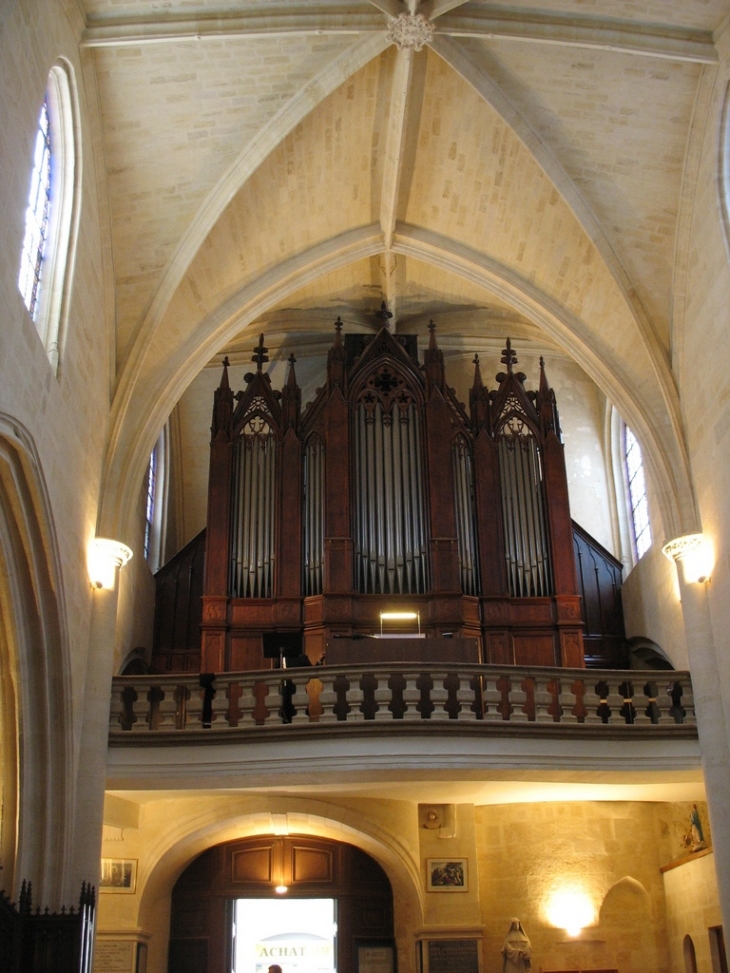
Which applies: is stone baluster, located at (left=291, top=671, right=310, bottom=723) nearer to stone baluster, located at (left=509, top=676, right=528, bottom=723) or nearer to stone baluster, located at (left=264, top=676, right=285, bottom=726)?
stone baluster, located at (left=264, top=676, right=285, bottom=726)

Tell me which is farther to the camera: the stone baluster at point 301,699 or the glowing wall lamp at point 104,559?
the glowing wall lamp at point 104,559

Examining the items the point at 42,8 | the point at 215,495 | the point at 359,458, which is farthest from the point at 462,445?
the point at 42,8

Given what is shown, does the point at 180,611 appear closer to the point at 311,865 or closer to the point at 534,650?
the point at 311,865

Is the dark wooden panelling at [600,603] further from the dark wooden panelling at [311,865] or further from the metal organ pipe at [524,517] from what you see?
the dark wooden panelling at [311,865]

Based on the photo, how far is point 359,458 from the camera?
14.7 meters

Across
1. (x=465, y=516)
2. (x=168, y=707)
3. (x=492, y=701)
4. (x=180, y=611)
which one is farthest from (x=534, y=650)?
(x=180, y=611)

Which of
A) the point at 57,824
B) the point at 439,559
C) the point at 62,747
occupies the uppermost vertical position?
the point at 439,559

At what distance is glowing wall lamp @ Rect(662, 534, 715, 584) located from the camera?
472 inches

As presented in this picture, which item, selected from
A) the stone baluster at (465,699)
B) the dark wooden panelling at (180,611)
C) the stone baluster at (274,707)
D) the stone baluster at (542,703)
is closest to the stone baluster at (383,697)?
Result: the stone baluster at (465,699)

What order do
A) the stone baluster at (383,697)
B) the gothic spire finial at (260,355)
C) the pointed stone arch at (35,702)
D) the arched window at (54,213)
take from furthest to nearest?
the gothic spire finial at (260,355), the stone baluster at (383,697), the arched window at (54,213), the pointed stone arch at (35,702)

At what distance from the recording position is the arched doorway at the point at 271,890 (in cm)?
1388

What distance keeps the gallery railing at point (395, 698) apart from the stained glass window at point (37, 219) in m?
4.21

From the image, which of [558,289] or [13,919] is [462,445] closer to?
[558,289]

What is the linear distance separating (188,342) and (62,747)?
5180 mm
